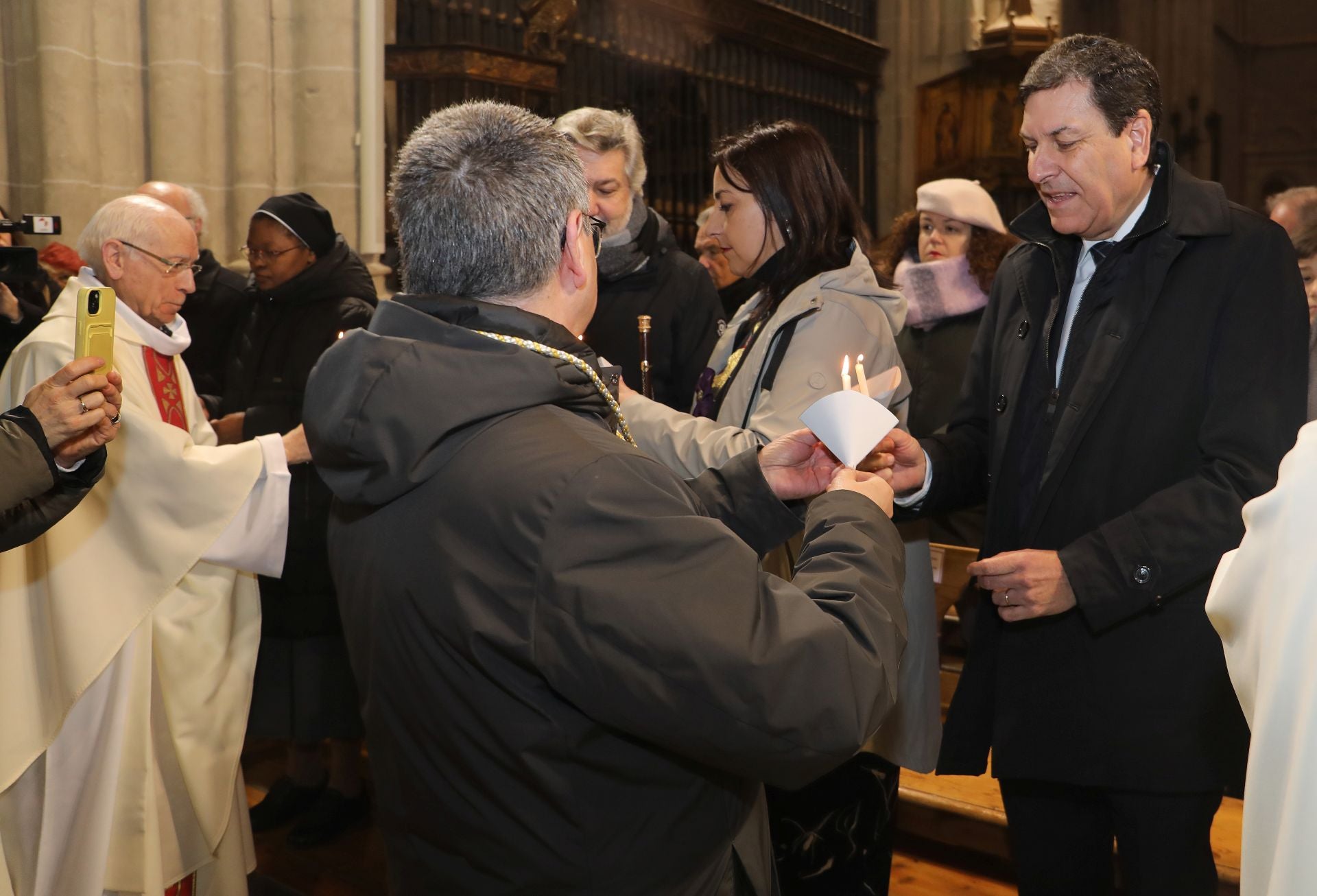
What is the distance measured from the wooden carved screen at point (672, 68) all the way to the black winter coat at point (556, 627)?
460 cm

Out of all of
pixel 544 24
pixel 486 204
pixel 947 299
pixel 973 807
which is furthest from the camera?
pixel 544 24

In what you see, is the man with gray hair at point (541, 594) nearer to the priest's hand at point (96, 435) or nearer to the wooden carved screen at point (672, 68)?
the priest's hand at point (96, 435)

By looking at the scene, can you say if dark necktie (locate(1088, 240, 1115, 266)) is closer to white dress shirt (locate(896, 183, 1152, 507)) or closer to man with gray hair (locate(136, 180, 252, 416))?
white dress shirt (locate(896, 183, 1152, 507))

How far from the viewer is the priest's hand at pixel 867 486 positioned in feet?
5.35

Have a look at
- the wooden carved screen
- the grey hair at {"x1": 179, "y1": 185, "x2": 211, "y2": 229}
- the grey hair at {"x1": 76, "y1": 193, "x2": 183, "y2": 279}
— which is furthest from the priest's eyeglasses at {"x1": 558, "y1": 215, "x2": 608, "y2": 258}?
the wooden carved screen

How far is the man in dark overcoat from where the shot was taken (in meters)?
2.01

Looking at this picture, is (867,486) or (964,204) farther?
(964,204)

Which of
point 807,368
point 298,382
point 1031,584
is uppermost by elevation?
point 807,368

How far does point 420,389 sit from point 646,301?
6.58 ft

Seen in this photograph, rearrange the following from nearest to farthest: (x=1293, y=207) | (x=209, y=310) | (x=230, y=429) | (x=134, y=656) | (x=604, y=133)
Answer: (x=134, y=656)
(x=604, y=133)
(x=230, y=429)
(x=209, y=310)
(x=1293, y=207)

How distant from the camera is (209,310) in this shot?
434 cm

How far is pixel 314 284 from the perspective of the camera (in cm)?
378

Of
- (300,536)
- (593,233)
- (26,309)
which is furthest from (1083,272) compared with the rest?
(26,309)

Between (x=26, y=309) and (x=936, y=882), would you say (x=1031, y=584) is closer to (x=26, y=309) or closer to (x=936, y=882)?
(x=936, y=882)
